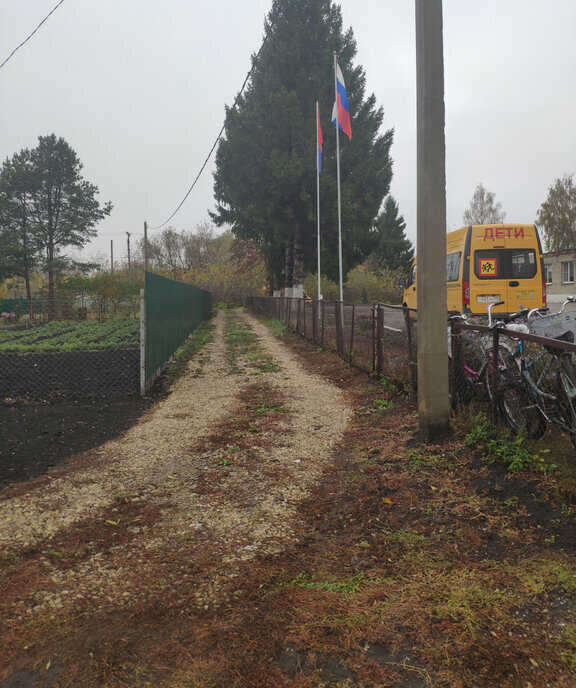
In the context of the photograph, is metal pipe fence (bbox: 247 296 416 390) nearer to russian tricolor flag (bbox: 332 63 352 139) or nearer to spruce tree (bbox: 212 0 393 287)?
russian tricolor flag (bbox: 332 63 352 139)

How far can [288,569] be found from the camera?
3.02 metres

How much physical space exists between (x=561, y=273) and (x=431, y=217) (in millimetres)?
34955

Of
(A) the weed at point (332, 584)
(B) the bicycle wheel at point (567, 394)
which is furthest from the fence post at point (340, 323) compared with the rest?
(A) the weed at point (332, 584)

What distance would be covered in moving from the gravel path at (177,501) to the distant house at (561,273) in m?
32.6

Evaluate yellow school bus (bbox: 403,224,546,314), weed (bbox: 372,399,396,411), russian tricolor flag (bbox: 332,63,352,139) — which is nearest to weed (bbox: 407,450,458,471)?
weed (bbox: 372,399,396,411)

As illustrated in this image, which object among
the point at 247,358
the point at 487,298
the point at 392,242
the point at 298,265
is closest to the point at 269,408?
the point at 247,358

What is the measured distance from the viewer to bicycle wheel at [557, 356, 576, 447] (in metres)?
3.85

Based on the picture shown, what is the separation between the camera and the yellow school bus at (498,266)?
11.5 meters

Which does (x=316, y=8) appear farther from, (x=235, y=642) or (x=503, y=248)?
(x=235, y=642)

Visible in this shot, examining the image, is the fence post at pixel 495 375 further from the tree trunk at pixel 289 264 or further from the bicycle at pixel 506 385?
the tree trunk at pixel 289 264

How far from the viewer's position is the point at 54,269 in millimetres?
35531

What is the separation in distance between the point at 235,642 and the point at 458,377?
4007 mm

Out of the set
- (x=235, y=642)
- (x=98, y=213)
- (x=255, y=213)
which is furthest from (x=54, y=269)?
(x=235, y=642)

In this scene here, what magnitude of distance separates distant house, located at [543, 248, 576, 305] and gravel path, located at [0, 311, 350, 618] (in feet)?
107
